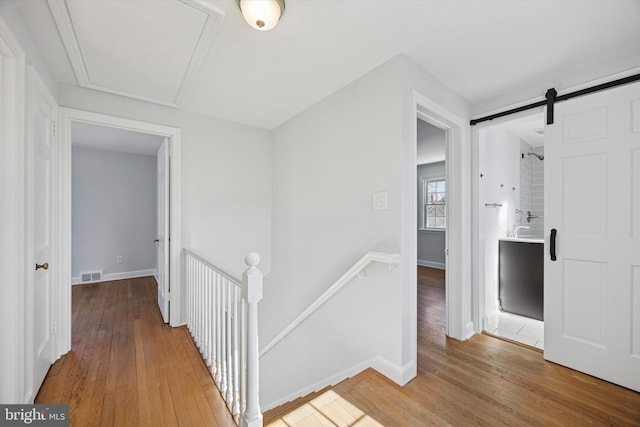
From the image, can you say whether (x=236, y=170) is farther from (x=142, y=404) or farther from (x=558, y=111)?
(x=558, y=111)

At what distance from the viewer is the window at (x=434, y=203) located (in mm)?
6049

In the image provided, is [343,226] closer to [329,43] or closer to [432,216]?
[329,43]

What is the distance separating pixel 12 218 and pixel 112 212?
13.0 ft

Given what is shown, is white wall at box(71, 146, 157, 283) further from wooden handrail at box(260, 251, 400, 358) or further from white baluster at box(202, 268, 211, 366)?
wooden handrail at box(260, 251, 400, 358)

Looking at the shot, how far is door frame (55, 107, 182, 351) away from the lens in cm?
217

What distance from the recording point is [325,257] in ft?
8.23

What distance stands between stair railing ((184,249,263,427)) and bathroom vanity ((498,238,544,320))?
2994mm

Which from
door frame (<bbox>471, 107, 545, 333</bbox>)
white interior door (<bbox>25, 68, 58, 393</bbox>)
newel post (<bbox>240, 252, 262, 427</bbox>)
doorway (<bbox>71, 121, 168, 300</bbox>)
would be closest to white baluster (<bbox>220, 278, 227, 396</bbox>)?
newel post (<bbox>240, 252, 262, 427</bbox>)

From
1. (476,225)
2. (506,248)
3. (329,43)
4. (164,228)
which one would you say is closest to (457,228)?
(476,225)

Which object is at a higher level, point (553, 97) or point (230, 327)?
point (553, 97)

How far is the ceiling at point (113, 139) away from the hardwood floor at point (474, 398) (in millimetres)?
3580

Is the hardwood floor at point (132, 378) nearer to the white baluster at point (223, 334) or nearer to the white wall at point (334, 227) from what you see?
the white baluster at point (223, 334)

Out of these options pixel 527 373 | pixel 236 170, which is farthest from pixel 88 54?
pixel 527 373

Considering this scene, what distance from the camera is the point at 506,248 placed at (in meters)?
3.01
